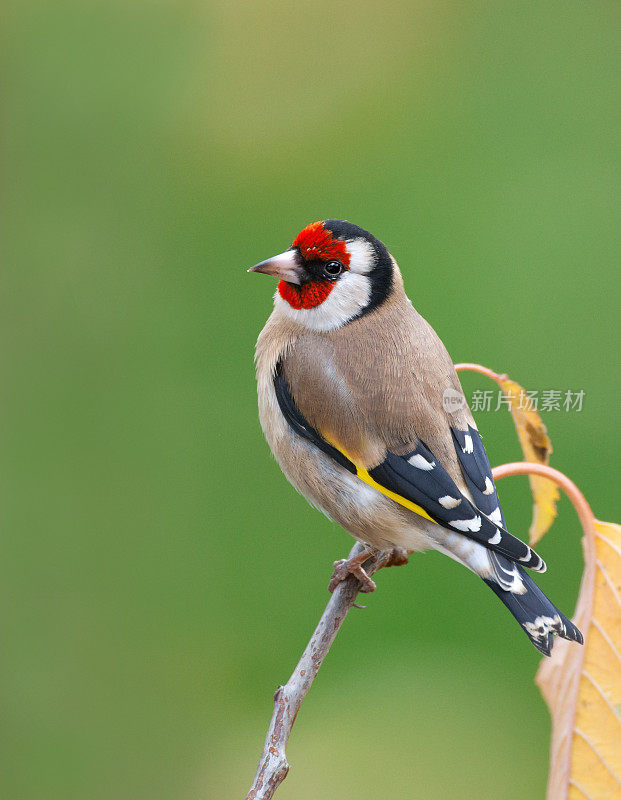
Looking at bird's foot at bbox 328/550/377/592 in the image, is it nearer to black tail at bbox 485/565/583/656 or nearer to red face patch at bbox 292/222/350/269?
black tail at bbox 485/565/583/656

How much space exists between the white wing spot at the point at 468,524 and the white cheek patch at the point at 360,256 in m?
0.57

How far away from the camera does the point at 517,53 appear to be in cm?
436

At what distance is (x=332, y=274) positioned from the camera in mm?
2021

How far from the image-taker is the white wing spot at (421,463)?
73.9 inches

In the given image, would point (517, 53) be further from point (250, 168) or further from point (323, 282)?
point (323, 282)

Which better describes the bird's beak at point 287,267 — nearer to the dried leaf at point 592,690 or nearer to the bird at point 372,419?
the bird at point 372,419

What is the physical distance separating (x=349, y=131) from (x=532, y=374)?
1452 millimetres

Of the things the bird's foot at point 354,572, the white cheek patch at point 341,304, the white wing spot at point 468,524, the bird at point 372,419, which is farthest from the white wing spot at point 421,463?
the white cheek patch at point 341,304

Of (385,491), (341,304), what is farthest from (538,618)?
(341,304)

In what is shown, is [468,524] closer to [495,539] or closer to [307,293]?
[495,539]

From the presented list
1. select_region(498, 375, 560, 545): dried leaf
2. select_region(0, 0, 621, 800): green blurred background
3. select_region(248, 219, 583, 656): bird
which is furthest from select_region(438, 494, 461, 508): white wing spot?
select_region(0, 0, 621, 800): green blurred background

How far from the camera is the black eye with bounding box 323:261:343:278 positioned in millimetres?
2012

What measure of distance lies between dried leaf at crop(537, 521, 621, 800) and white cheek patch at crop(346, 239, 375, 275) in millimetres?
722

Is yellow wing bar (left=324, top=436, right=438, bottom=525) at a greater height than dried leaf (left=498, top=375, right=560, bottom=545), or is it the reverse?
dried leaf (left=498, top=375, right=560, bottom=545)
